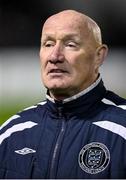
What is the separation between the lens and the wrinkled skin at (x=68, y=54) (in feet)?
6.32

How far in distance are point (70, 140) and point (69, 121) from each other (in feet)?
0.25

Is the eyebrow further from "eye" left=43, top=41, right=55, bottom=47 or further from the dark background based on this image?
the dark background

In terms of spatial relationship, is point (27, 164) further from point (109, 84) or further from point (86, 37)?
point (109, 84)

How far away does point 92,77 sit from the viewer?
200cm

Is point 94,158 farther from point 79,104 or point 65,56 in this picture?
point 65,56

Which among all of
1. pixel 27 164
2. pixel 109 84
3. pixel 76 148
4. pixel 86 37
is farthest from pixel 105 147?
pixel 109 84

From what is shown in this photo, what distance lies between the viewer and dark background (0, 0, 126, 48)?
169 inches

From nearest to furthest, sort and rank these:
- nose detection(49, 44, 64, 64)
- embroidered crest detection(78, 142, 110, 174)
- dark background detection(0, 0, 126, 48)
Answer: embroidered crest detection(78, 142, 110, 174) → nose detection(49, 44, 64, 64) → dark background detection(0, 0, 126, 48)

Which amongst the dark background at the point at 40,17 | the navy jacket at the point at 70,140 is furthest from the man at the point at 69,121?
the dark background at the point at 40,17

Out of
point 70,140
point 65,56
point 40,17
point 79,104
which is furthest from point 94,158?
point 40,17

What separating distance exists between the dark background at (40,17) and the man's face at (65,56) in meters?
2.30

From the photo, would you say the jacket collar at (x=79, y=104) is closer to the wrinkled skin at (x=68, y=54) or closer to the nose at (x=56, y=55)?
the wrinkled skin at (x=68, y=54)

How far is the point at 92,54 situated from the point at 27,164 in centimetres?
44

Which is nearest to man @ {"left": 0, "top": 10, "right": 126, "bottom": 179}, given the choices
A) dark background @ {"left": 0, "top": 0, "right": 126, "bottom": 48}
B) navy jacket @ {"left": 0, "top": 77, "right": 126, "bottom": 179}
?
navy jacket @ {"left": 0, "top": 77, "right": 126, "bottom": 179}
